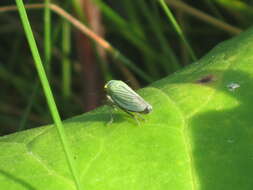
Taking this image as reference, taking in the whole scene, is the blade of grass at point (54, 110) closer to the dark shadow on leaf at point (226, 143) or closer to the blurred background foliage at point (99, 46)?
the dark shadow on leaf at point (226, 143)

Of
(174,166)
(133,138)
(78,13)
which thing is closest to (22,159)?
(133,138)

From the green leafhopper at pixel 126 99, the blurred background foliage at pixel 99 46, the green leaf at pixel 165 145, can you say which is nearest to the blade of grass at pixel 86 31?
the blurred background foliage at pixel 99 46

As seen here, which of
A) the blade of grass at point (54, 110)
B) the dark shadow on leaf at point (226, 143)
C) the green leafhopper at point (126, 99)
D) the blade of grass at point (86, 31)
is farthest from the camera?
the blade of grass at point (86, 31)

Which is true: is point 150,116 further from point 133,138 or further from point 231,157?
point 231,157

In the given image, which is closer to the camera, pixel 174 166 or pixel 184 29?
pixel 174 166

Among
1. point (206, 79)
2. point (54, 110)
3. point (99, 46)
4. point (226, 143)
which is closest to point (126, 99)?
point (206, 79)

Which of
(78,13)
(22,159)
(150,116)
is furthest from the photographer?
(78,13)

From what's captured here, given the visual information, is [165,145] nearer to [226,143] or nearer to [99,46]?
[226,143]
